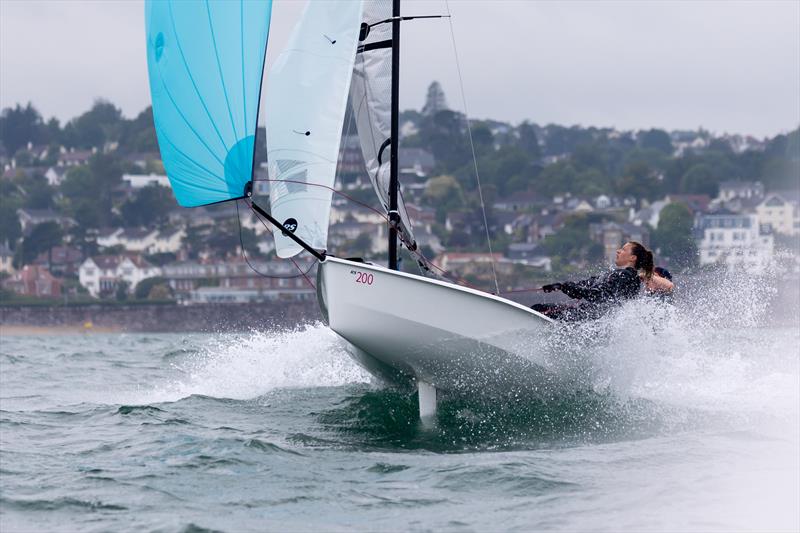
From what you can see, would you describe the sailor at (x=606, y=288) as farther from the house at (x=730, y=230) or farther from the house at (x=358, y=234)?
the house at (x=730, y=230)

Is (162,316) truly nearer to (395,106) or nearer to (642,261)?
(395,106)

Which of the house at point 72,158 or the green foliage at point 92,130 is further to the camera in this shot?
the green foliage at point 92,130

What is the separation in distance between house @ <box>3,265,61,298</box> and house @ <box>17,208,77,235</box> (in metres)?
9.04

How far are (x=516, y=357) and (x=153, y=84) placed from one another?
2629 millimetres

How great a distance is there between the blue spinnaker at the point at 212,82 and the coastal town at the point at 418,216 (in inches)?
1476

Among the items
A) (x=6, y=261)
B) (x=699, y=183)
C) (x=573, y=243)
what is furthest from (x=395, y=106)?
(x=699, y=183)

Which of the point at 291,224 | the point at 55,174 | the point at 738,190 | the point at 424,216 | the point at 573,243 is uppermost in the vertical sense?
the point at 55,174

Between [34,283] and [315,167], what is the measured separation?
56.1 meters

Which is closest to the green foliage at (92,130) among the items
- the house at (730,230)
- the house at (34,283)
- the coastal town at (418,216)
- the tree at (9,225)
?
the coastal town at (418,216)

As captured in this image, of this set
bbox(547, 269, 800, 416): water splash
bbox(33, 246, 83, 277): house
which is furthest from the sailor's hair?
bbox(33, 246, 83, 277): house

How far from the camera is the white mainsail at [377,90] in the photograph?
8031 mm

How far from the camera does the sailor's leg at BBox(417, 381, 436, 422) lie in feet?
24.4

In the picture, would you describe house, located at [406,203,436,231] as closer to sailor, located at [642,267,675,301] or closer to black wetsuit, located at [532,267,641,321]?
sailor, located at [642,267,675,301]

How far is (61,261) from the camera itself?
6519cm
